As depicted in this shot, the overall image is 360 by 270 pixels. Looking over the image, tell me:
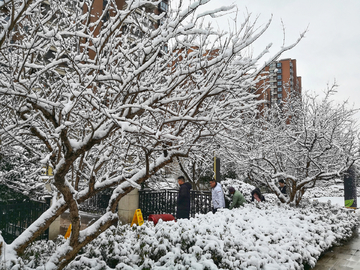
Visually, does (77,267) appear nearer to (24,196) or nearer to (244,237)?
(244,237)

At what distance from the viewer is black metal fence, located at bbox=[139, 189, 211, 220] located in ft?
34.0

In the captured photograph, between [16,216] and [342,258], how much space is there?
7.83 meters

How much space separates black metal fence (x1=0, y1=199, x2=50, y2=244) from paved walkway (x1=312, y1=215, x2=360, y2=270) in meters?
6.84

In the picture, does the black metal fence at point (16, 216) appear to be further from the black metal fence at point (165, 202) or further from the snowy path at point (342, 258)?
the snowy path at point (342, 258)

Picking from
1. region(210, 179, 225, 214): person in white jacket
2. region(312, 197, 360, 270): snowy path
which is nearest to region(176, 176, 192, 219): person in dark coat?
region(210, 179, 225, 214): person in white jacket

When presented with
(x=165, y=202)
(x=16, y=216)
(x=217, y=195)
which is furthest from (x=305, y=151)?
(x=16, y=216)

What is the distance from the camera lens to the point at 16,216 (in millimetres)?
7223

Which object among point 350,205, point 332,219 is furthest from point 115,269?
point 350,205

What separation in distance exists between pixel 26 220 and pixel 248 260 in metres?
5.88

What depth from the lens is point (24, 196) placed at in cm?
820

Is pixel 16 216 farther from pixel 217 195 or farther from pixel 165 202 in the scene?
pixel 217 195

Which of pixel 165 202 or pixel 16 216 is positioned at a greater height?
pixel 16 216

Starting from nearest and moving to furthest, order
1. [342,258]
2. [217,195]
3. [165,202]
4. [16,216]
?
1. [342,258]
2. [16,216]
3. [217,195]
4. [165,202]

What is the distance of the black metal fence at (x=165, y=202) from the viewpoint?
10375mm
